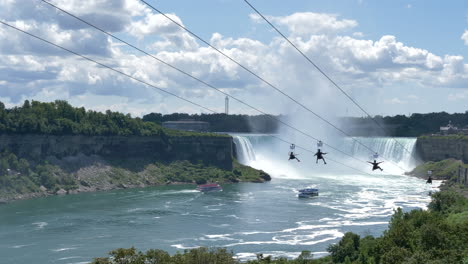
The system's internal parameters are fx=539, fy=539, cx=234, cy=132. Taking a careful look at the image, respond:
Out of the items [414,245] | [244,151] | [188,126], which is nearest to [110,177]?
[244,151]

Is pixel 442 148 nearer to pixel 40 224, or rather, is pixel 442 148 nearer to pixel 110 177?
pixel 110 177

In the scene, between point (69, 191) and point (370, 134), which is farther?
point (370, 134)

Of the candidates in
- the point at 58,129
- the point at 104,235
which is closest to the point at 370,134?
the point at 58,129

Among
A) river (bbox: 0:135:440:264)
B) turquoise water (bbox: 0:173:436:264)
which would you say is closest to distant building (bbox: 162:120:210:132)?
river (bbox: 0:135:440:264)

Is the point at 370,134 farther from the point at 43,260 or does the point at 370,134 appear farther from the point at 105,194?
the point at 43,260

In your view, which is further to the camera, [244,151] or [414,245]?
[244,151]

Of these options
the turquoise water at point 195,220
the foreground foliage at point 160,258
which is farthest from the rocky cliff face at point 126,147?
the foreground foliage at point 160,258

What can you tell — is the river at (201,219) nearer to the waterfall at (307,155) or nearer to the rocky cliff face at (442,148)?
the rocky cliff face at (442,148)
